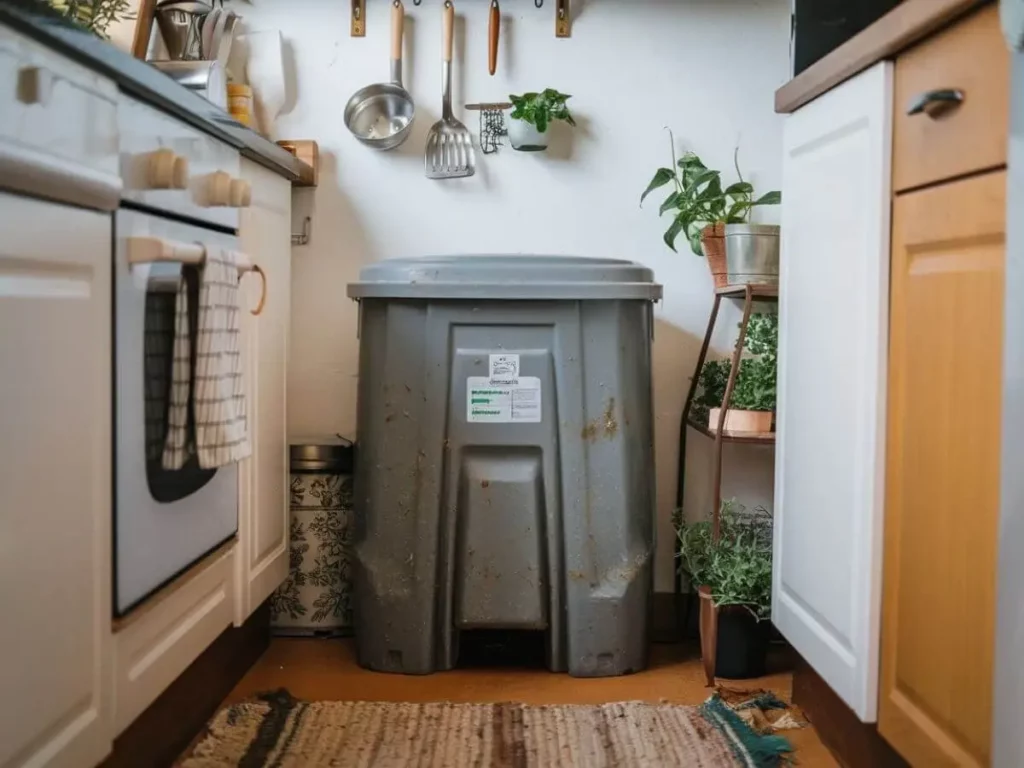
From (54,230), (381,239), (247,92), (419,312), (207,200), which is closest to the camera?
(54,230)

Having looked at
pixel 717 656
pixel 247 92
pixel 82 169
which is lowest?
pixel 717 656

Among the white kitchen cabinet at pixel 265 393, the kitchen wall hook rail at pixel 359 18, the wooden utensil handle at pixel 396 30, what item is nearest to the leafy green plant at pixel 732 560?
the white kitchen cabinet at pixel 265 393

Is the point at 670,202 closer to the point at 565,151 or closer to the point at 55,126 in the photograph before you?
the point at 565,151

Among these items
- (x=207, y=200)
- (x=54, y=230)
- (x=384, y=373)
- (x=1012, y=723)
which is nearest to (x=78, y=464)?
(x=54, y=230)

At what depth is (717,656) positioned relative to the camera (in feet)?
6.53

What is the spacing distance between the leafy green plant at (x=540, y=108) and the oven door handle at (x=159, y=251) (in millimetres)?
1035

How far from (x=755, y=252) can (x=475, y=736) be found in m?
1.10

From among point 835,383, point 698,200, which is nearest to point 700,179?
point 698,200

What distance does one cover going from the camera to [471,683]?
1923mm

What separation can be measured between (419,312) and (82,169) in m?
0.89

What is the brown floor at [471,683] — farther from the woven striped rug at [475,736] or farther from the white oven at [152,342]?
the white oven at [152,342]

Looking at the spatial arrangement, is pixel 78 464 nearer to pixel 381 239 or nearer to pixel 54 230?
pixel 54 230

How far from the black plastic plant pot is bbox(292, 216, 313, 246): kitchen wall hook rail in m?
1.26

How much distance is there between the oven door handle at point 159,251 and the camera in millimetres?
1245
